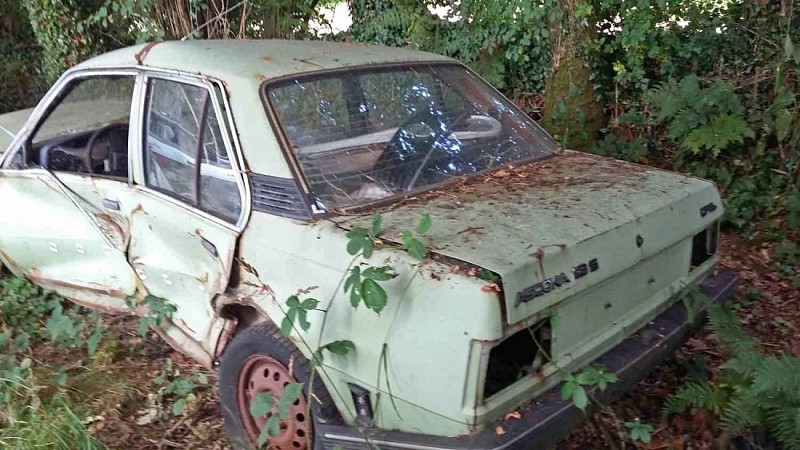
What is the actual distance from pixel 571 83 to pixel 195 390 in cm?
428

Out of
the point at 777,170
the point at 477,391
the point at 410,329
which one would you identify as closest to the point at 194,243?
the point at 410,329

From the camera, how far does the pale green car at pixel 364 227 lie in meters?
2.25

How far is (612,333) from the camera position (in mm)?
2639

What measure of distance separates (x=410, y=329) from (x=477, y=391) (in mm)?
281

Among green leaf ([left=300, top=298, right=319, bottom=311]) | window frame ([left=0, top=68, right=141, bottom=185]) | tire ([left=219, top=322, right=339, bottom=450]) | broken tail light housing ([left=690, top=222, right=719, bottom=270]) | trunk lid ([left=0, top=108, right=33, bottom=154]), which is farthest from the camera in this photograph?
trunk lid ([left=0, top=108, right=33, bottom=154])

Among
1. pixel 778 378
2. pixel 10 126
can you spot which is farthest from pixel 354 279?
pixel 10 126

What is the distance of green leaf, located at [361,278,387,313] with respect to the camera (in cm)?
218

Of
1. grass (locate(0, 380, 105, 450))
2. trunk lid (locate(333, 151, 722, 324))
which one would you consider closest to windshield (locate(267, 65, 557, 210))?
trunk lid (locate(333, 151, 722, 324))

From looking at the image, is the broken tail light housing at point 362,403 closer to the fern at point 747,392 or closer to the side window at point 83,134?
the fern at point 747,392

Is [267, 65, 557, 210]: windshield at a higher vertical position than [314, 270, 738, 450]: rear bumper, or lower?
higher

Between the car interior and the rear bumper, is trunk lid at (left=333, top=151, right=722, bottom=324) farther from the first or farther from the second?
the car interior

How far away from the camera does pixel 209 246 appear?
2930mm

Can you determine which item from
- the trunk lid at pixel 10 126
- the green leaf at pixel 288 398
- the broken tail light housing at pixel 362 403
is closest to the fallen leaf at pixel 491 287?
the broken tail light housing at pixel 362 403

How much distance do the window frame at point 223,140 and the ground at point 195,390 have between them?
1.08 metres
